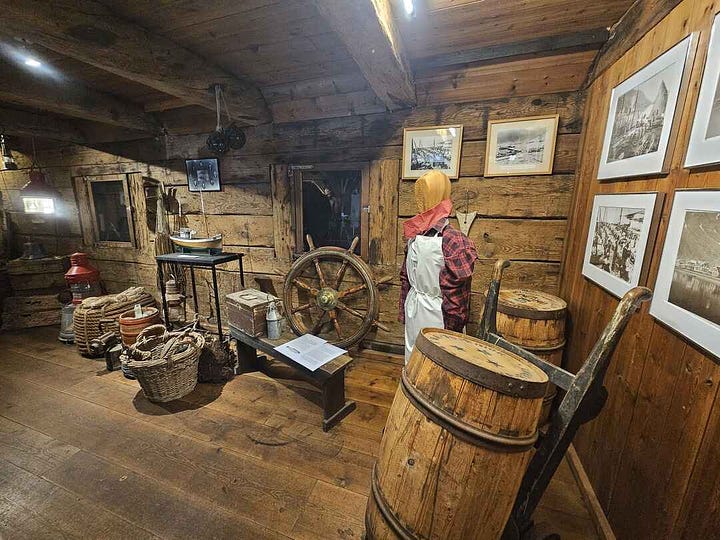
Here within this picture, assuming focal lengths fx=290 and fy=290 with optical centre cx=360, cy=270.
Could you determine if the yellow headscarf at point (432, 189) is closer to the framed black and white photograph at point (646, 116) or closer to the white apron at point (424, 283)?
the white apron at point (424, 283)

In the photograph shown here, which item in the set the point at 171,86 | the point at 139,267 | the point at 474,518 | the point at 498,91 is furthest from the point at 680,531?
the point at 139,267

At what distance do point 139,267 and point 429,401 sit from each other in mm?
3513

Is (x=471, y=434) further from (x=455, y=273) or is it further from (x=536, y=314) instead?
(x=536, y=314)

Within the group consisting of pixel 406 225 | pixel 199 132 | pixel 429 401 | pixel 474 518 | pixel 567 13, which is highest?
pixel 567 13

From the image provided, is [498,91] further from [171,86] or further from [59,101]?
[59,101]

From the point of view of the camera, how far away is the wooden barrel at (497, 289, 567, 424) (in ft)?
4.52

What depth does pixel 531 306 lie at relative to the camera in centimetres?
142

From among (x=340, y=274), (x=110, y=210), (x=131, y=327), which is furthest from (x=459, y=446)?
(x=110, y=210)

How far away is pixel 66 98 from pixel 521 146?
9.95 ft

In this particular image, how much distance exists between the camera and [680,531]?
0.78 meters

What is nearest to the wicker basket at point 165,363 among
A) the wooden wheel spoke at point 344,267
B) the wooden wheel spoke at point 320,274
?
the wooden wheel spoke at point 320,274

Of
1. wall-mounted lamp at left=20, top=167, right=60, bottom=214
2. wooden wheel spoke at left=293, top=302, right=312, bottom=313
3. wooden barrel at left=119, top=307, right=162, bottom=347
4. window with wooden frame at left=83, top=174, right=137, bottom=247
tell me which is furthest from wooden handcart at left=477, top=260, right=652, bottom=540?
wall-mounted lamp at left=20, top=167, right=60, bottom=214

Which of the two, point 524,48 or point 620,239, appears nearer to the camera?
point 620,239

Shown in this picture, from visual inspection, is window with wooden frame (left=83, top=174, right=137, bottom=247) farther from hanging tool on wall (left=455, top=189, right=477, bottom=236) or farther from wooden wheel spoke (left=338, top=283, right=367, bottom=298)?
hanging tool on wall (left=455, top=189, right=477, bottom=236)
